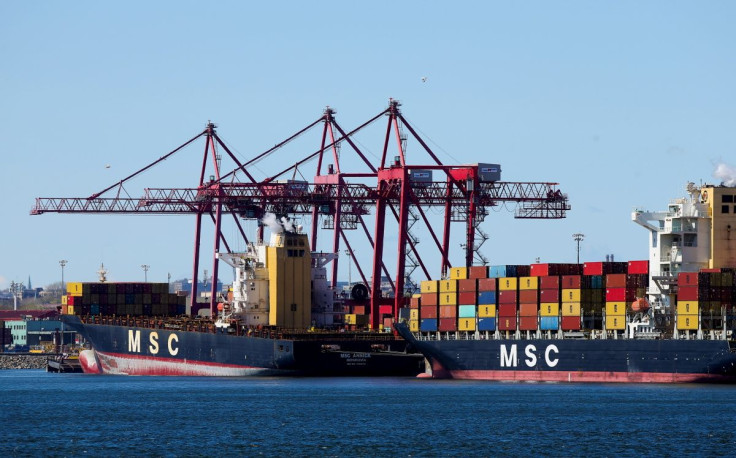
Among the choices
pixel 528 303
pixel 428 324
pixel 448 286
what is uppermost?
pixel 448 286

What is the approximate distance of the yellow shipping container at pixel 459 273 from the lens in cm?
9575

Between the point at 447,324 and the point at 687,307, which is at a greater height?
the point at 687,307

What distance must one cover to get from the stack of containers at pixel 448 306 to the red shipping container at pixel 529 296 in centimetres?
545

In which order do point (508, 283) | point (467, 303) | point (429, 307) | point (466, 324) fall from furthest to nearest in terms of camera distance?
point (429, 307)
point (466, 324)
point (467, 303)
point (508, 283)

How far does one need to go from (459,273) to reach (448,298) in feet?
5.33

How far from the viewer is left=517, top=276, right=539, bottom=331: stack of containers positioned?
297ft

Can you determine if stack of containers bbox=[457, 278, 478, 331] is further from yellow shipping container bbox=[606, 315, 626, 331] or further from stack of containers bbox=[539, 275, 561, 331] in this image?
yellow shipping container bbox=[606, 315, 626, 331]

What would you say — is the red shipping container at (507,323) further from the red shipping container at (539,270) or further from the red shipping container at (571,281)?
the red shipping container at (571,281)

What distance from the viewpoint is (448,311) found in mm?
96125

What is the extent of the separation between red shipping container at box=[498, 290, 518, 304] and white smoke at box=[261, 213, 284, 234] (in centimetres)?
1922

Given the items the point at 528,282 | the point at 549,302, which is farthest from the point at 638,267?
the point at 528,282

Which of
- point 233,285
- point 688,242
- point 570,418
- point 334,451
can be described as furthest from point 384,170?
point 334,451

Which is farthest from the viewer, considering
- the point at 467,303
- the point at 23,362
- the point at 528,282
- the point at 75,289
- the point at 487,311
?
the point at 23,362

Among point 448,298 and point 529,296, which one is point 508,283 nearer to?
point 529,296
